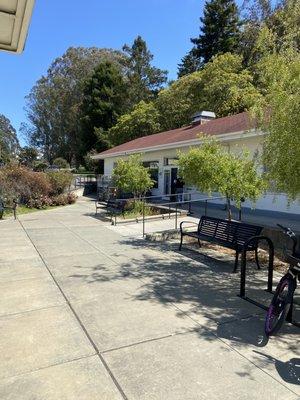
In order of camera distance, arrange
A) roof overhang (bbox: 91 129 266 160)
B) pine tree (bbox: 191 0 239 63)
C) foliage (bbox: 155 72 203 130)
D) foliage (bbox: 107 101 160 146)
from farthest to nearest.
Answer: pine tree (bbox: 191 0 239 63) → foliage (bbox: 107 101 160 146) → foliage (bbox: 155 72 203 130) → roof overhang (bbox: 91 129 266 160)

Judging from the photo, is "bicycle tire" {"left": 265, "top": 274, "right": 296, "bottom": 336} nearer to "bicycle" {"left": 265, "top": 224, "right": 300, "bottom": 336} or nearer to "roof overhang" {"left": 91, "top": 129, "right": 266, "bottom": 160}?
"bicycle" {"left": 265, "top": 224, "right": 300, "bottom": 336}

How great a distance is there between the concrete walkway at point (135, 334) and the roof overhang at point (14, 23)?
3403 mm

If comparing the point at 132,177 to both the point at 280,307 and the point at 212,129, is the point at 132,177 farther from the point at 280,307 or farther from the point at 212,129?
the point at 280,307

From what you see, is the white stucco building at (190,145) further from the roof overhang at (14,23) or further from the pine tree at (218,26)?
the pine tree at (218,26)

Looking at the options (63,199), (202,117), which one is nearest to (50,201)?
(63,199)

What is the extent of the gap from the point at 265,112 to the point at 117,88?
44301 millimetres

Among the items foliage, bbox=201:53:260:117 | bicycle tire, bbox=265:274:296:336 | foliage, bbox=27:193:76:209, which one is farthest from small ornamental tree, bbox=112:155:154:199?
foliage, bbox=201:53:260:117

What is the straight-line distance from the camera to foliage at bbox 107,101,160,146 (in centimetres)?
3662

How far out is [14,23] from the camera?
3.80 metres

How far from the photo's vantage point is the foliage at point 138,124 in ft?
120

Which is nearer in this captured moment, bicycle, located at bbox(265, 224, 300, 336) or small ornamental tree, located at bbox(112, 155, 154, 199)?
bicycle, located at bbox(265, 224, 300, 336)

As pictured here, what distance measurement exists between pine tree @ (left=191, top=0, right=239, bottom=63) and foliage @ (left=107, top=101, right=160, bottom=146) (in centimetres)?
1171

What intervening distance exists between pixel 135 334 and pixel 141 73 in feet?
167

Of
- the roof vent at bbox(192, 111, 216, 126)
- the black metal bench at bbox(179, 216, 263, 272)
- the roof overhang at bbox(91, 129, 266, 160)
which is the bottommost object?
the black metal bench at bbox(179, 216, 263, 272)
